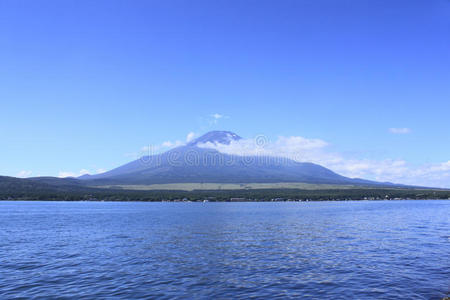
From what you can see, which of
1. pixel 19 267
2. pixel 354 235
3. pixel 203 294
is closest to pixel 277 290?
pixel 203 294

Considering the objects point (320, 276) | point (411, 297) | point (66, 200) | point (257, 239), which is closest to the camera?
point (411, 297)

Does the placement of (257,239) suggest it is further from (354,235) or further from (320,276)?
(320,276)

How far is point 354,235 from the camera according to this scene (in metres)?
45.4

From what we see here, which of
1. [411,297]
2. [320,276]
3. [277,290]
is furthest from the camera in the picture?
[320,276]

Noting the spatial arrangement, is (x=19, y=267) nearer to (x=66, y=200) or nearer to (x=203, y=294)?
(x=203, y=294)

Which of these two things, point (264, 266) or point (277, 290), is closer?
point (277, 290)

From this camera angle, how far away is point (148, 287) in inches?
850

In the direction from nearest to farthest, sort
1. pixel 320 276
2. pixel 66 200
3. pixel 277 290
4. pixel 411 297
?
Answer: pixel 411 297, pixel 277 290, pixel 320 276, pixel 66 200

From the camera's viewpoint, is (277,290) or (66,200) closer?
(277,290)

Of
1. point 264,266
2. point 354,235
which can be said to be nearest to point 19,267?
point 264,266

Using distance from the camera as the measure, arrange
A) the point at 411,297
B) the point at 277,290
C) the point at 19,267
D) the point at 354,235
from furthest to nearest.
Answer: the point at 354,235
the point at 19,267
the point at 277,290
the point at 411,297

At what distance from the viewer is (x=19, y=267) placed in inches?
1071

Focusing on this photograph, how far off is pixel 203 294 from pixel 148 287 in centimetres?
388

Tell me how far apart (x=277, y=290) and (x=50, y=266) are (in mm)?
18657
